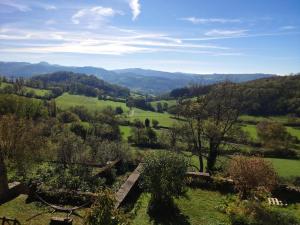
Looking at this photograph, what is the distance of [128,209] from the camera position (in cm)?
1547

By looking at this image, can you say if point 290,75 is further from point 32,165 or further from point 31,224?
point 31,224

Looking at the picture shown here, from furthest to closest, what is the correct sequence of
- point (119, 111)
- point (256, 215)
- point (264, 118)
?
1. point (119, 111)
2. point (264, 118)
3. point (256, 215)

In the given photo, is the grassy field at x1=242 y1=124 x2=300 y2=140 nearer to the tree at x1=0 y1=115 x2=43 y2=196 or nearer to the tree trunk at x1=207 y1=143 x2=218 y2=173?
the tree trunk at x1=207 y1=143 x2=218 y2=173

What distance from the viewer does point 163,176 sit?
15359 millimetres

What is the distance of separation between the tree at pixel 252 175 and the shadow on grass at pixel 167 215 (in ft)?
11.1

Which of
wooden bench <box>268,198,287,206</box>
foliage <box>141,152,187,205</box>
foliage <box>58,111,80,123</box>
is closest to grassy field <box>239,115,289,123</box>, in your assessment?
foliage <box>58,111,80,123</box>

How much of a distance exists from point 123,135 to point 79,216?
226 feet

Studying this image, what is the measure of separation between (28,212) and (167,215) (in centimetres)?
651

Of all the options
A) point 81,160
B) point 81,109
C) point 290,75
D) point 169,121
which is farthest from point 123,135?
point 290,75

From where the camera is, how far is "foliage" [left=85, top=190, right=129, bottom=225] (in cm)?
977

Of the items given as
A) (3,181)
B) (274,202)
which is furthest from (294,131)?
(3,181)

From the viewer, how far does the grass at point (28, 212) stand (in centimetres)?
1383

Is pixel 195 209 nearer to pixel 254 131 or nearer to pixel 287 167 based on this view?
pixel 287 167

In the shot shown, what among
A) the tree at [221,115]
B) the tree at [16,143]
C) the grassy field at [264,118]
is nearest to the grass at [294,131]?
the grassy field at [264,118]
